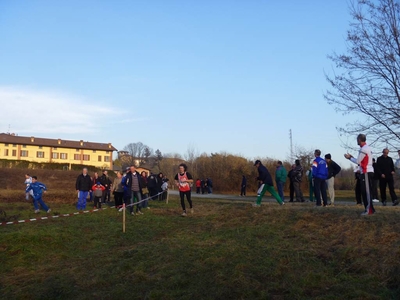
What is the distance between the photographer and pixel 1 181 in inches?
1628

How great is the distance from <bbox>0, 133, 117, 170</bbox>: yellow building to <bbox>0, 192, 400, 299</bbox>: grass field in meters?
72.2

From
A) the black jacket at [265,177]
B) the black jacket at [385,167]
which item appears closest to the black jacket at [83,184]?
the black jacket at [265,177]

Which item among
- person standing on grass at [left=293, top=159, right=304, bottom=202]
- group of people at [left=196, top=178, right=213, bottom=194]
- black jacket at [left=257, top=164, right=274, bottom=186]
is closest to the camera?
black jacket at [left=257, top=164, right=274, bottom=186]

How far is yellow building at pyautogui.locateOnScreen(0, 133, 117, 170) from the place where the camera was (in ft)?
274

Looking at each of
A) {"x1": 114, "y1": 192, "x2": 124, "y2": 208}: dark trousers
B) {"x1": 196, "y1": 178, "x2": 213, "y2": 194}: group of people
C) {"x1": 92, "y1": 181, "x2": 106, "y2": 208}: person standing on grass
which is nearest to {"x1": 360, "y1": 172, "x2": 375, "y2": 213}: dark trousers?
{"x1": 114, "y1": 192, "x2": 124, "y2": 208}: dark trousers

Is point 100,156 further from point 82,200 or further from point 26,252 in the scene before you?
point 26,252

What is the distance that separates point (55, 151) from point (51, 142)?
2552mm

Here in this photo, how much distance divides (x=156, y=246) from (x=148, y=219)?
5.29m

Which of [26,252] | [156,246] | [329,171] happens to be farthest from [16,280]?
[329,171]

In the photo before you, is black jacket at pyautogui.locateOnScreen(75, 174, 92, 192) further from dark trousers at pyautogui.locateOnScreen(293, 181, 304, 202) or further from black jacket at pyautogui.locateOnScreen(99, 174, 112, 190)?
dark trousers at pyautogui.locateOnScreen(293, 181, 304, 202)

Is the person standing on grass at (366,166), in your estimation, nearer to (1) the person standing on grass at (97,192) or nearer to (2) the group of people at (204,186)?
(1) the person standing on grass at (97,192)

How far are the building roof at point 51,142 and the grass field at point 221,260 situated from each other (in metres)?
78.8

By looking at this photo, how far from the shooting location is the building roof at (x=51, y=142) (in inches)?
3332

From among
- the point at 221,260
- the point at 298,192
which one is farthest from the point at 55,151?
the point at 221,260
